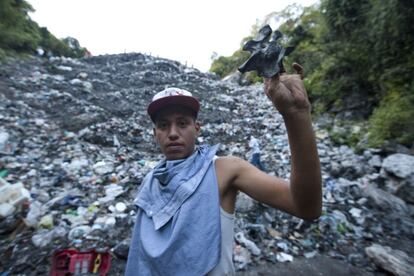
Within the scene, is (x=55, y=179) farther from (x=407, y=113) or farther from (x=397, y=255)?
(x=407, y=113)

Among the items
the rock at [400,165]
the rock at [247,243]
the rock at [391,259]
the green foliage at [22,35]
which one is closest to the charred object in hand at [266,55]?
the rock at [247,243]

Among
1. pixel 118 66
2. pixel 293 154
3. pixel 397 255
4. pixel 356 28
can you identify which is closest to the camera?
pixel 293 154

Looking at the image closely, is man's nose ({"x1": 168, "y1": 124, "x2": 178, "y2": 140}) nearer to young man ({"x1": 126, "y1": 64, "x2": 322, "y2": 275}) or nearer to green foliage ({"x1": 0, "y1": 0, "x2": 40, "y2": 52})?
young man ({"x1": 126, "y1": 64, "x2": 322, "y2": 275})

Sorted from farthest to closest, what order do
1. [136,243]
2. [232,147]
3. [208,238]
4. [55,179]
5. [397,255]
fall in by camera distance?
[232,147] → [55,179] → [397,255] → [136,243] → [208,238]

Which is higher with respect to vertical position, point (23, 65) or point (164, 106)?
point (23, 65)

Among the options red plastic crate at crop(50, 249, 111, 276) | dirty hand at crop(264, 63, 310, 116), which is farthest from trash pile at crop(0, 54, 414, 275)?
dirty hand at crop(264, 63, 310, 116)

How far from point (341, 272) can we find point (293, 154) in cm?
248

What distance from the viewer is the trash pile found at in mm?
2699

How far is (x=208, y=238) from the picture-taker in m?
0.98

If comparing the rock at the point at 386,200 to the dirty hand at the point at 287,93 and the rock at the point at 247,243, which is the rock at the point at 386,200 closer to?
the rock at the point at 247,243

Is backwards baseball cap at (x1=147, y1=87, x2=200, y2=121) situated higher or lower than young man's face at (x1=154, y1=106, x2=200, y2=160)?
higher

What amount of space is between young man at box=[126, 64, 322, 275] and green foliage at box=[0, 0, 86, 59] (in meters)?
11.5

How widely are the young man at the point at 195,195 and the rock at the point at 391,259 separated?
7.62 ft

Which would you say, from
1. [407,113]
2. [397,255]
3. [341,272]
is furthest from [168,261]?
[407,113]
